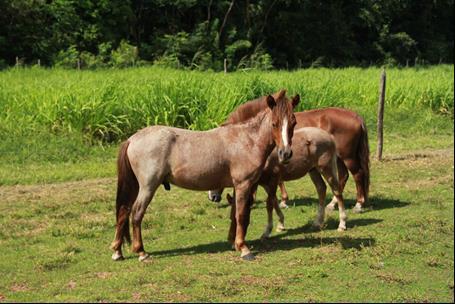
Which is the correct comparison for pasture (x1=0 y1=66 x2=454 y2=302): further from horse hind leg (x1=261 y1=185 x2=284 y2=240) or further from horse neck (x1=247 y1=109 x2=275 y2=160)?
horse neck (x1=247 y1=109 x2=275 y2=160)

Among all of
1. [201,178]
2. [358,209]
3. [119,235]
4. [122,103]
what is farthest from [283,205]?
[122,103]

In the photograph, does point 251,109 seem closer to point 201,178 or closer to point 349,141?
point 201,178

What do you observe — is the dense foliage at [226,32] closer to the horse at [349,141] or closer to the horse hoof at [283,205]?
the horse at [349,141]

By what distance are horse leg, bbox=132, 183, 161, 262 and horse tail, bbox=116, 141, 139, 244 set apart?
0.11 meters

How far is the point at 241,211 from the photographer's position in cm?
827

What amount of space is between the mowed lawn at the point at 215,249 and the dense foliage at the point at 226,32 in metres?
18.7

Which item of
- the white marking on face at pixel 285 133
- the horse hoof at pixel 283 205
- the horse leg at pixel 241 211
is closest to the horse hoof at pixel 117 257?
the horse leg at pixel 241 211

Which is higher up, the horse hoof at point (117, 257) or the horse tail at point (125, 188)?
the horse tail at point (125, 188)

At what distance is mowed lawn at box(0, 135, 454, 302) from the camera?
682 centimetres

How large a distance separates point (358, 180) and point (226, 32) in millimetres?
30491

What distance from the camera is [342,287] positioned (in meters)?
6.97

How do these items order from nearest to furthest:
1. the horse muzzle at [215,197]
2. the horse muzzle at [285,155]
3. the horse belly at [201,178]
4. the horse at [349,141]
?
the horse muzzle at [285,155] → the horse belly at [201,178] → the horse muzzle at [215,197] → the horse at [349,141]

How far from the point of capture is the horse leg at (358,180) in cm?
1092

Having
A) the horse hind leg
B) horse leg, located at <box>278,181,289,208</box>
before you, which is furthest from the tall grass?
the horse hind leg
